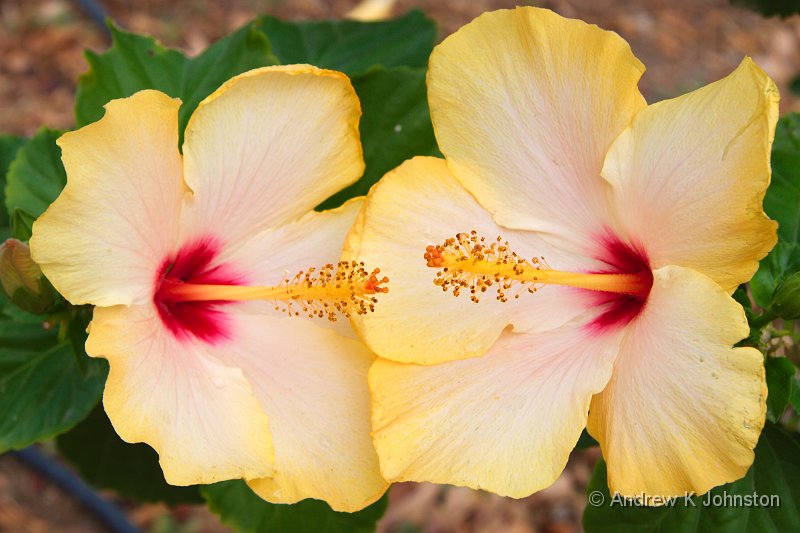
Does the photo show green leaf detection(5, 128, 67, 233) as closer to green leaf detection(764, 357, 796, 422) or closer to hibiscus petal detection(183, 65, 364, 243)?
hibiscus petal detection(183, 65, 364, 243)

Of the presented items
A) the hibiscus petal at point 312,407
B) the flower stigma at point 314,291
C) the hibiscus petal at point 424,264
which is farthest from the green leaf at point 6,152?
the hibiscus petal at point 424,264

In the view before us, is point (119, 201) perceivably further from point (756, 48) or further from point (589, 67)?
point (756, 48)

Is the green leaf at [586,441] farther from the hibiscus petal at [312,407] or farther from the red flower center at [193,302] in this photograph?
the red flower center at [193,302]

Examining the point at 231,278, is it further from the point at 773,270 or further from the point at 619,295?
the point at 773,270

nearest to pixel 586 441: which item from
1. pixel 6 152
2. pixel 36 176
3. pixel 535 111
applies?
pixel 535 111

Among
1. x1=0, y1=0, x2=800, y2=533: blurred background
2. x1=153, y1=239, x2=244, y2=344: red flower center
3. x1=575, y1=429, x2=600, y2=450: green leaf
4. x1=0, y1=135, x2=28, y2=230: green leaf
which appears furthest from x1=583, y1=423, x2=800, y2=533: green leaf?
x1=0, y1=0, x2=800, y2=533: blurred background

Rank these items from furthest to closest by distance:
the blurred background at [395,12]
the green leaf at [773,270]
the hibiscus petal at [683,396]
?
the blurred background at [395,12]
the green leaf at [773,270]
the hibiscus petal at [683,396]

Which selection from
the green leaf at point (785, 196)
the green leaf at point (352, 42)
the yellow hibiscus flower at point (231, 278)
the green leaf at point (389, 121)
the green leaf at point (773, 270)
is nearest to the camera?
the yellow hibiscus flower at point (231, 278)

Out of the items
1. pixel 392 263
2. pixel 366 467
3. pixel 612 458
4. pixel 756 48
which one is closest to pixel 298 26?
pixel 392 263
